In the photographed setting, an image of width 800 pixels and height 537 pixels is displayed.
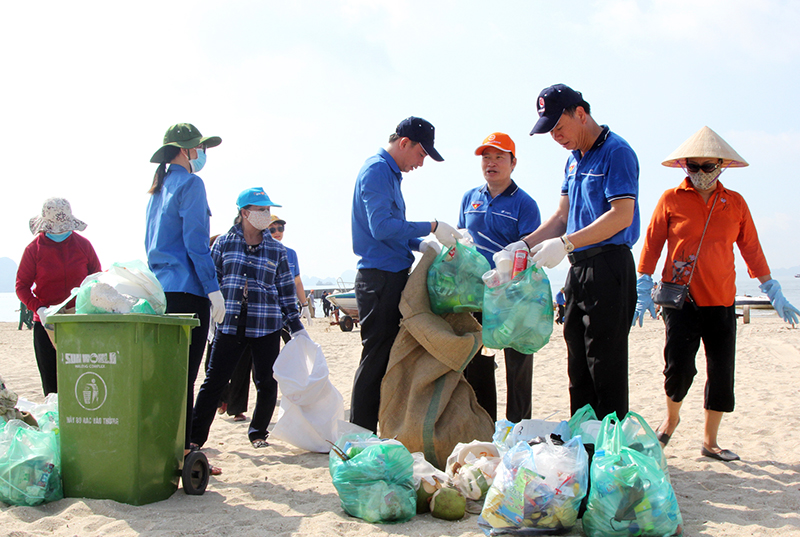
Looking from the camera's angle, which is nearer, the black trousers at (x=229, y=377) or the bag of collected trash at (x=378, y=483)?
the bag of collected trash at (x=378, y=483)

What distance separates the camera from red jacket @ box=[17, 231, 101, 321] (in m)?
4.38

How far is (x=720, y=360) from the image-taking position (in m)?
3.62

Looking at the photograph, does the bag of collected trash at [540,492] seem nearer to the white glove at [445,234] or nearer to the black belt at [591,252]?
the black belt at [591,252]

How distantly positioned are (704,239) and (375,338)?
82.9 inches

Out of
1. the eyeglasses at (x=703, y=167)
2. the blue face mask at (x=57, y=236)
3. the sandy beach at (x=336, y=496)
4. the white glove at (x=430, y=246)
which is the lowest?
the sandy beach at (x=336, y=496)

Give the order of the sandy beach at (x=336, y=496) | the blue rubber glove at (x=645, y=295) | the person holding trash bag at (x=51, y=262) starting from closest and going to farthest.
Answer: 1. the sandy beach at (x=336, y=496)
2. the blue rubber glove at (x=645, y=295)
3. the person holding trash bag at (x=51, y=262)

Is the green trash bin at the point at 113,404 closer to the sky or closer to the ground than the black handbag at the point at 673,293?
closer to the ground

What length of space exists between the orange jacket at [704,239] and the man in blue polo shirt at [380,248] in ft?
4.43

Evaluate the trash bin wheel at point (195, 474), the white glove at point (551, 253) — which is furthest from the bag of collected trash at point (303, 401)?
the white glove at point (551, 253)

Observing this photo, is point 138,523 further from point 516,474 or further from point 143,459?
point 516,474

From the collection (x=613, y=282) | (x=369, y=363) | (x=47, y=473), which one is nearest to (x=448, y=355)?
(x=369, y=363)

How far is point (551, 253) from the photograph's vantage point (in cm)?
287

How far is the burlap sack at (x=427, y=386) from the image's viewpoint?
10.8ft

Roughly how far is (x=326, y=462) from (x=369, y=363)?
30.8 inches
